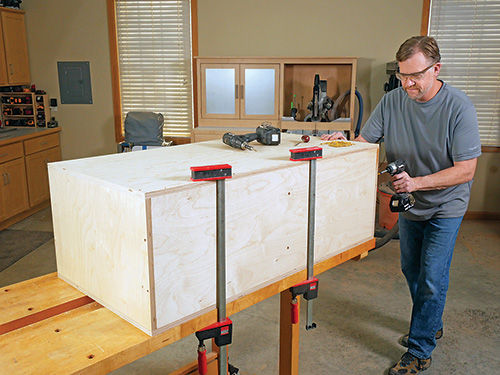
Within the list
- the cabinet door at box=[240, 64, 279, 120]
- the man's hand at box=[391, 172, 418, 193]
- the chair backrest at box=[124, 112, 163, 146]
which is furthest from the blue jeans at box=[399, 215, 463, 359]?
the chair backrest at box=[124, 112, 163, 146]

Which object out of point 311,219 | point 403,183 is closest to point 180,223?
point 311,219

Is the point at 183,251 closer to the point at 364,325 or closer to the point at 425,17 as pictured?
the point at 364,325

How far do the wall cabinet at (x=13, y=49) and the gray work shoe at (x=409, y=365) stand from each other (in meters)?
4.74

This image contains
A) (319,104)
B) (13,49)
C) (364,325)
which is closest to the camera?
(364,325)

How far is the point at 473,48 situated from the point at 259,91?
2264mm

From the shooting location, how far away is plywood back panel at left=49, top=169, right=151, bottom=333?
45.8 inches

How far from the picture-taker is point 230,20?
490cm

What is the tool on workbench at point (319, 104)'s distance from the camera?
4355 mm

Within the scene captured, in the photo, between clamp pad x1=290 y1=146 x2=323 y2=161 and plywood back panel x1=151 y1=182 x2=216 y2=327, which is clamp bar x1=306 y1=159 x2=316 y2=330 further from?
plywood back panel x1=151 y1=182 x2=216 y2=327

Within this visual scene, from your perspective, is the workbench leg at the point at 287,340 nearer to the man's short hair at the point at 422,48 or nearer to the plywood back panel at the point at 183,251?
the plywood back panel at the point at 183,251

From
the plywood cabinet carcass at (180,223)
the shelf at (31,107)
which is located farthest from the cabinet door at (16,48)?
the plywood cabinet carcass at (180,223)

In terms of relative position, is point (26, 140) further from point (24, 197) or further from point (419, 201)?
point (419, 201)

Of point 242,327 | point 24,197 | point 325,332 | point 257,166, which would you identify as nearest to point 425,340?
point 325,332

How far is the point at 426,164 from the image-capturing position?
2.25m
